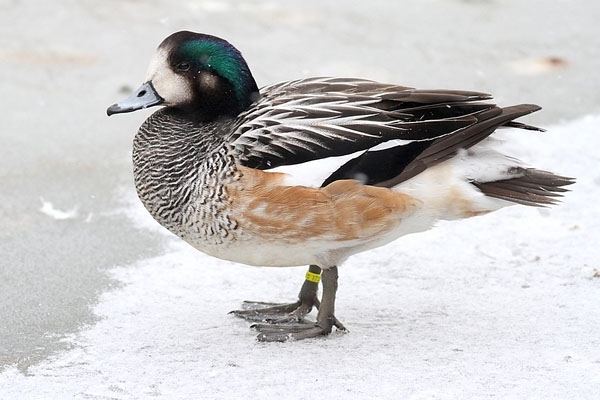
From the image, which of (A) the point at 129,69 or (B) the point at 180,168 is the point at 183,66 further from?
(A) the point at 129,69

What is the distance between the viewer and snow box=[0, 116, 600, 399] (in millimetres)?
3389

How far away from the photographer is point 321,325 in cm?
390

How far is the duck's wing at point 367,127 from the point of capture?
3.68 m

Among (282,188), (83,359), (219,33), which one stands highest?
(219,33)

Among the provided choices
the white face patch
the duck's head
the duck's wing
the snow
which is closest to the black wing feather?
the duck's wing

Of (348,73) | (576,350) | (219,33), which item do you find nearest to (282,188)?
(576,350)

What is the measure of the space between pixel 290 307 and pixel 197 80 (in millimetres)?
993

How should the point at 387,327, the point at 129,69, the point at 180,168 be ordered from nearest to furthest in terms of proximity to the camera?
the point at 180,168
the point at 387,327
the point at 129,69

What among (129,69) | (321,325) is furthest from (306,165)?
(129,69)

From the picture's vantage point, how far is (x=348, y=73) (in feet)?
21.5

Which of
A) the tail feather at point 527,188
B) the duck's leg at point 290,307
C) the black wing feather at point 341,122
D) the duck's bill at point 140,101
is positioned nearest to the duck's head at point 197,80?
the duck's bill at point 140,101

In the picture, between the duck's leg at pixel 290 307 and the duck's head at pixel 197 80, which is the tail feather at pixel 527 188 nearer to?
the duck's leg at pixel 290 307

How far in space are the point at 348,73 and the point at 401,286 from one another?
251cm

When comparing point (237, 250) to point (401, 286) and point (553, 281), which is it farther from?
point (553, 281)
